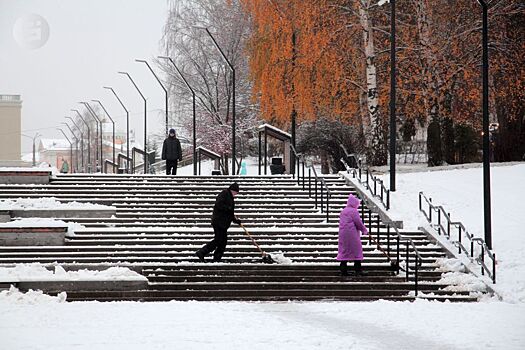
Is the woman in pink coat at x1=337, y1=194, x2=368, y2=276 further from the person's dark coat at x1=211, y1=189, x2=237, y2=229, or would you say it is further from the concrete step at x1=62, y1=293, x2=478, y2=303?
the person's dark coat at x1=211, y1=189, x2=237, y2=229

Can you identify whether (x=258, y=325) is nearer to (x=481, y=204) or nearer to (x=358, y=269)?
(x=358, y=269)

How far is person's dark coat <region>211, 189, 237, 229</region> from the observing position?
66.8 ft

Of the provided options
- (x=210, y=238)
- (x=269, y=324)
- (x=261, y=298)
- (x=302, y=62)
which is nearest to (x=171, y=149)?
(x=302, y=62)

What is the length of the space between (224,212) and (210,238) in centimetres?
229

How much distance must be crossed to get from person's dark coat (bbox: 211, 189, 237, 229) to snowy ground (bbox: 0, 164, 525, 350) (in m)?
3.01

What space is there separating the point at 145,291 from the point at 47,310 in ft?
7.73

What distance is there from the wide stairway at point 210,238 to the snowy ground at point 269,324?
1.04 metres

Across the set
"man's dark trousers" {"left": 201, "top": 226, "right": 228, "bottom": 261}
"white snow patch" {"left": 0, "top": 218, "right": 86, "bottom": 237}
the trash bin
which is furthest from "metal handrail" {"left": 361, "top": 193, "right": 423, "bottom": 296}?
the trash bin

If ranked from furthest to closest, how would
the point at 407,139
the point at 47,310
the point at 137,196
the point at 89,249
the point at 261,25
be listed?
the point at 407,139 < the point at 261,25 < the point at 137,196 < the point at 89,249 < the point at 47,310

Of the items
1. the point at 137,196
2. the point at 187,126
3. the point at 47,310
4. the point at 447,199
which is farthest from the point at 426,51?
the point at 187,126

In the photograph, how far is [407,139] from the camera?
163ft

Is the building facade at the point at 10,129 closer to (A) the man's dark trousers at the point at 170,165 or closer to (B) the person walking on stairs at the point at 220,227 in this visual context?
(A) the man's dark trousers at the point at 170,165

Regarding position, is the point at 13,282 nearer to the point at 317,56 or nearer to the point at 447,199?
the point at 447,199

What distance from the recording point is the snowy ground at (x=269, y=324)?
13711mm
